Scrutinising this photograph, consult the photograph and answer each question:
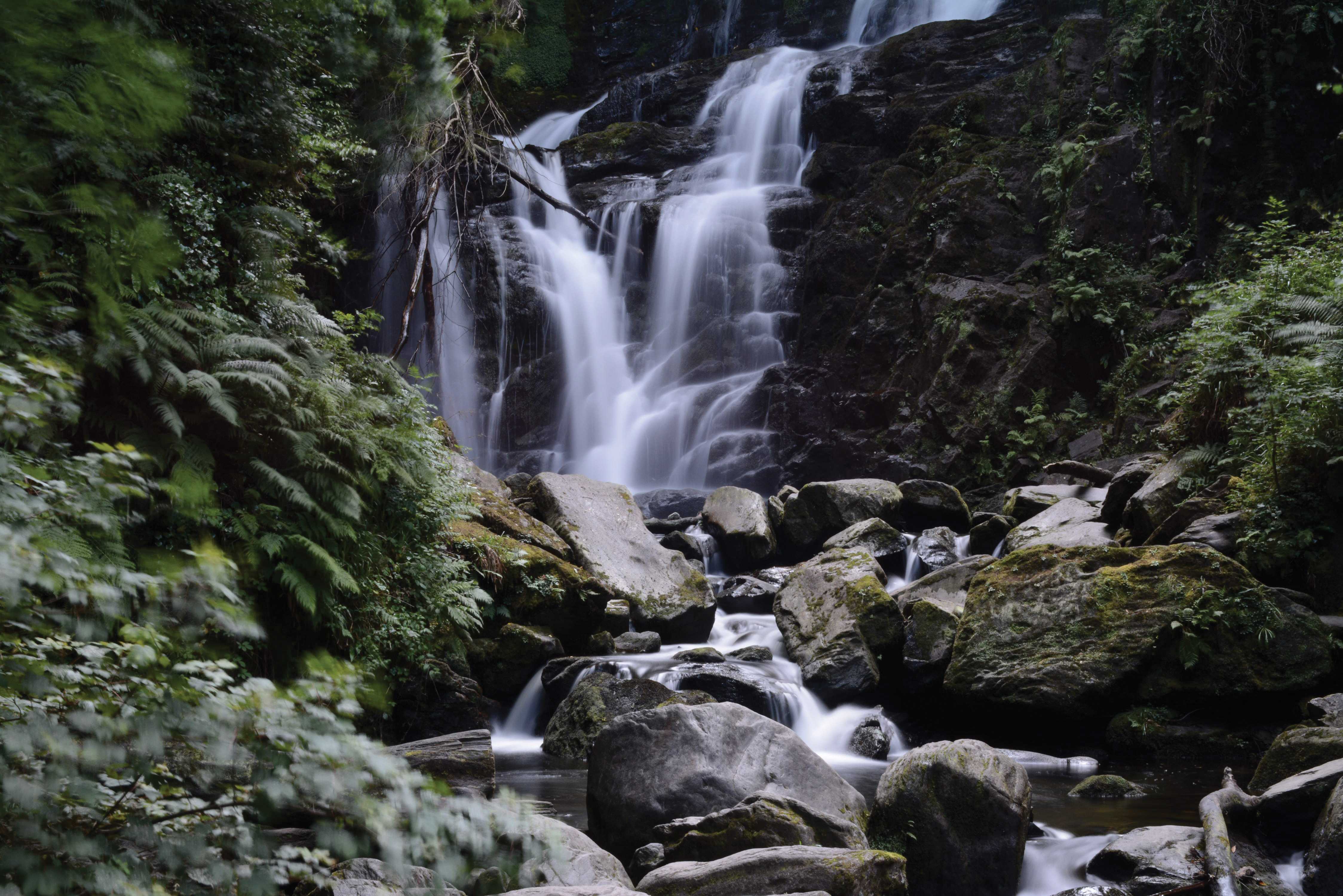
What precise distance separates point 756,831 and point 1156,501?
639 centimetres

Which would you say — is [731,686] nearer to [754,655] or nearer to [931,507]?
[754,655]

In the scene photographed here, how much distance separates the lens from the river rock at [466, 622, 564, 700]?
8047mm

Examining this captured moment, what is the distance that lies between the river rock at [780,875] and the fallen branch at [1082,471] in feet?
30.6

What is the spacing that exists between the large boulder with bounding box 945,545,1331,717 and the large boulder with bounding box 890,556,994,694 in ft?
1.31

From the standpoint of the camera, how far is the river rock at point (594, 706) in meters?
7.05

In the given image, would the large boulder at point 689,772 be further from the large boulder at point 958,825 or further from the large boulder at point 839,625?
the large boulder at point 839,625

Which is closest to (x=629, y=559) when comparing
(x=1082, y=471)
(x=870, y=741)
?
(x=870, y=741)

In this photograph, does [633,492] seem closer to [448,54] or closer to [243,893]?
[448,54]

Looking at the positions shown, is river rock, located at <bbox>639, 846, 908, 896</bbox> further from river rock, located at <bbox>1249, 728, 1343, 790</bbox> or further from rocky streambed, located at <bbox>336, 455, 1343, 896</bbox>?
river rock, located at <bbox>1249, 728, 1343, 790</bbox>

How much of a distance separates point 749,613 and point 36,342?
8.82 meters

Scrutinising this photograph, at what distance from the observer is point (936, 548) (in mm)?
11062

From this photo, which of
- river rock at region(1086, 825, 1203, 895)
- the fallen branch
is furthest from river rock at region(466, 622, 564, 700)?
the fallen branch

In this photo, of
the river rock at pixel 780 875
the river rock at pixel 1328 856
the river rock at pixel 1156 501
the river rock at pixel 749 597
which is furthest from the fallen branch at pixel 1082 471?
the river rock at pixel 780 875

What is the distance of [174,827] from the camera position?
1.82m
